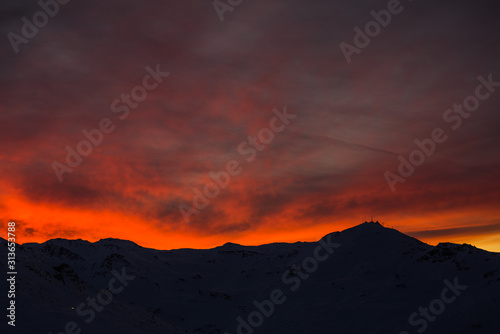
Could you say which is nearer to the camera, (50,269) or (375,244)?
(50,269)

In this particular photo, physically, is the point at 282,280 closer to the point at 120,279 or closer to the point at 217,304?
the point at 217,304

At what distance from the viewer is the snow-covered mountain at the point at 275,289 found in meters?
31.1

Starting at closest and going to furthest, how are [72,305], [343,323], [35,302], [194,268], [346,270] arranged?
[35,302] < [72,305] < [343,323] < [346,270] < [194,268]

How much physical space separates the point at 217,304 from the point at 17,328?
41.3 meters

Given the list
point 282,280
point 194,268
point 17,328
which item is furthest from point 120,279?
point 17,328

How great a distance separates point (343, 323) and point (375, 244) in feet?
82.4

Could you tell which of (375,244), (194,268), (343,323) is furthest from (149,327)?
(194,268)

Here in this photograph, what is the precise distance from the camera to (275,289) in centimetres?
6278

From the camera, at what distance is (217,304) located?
60406mm

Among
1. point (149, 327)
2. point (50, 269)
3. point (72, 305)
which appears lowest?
point (149, 327)

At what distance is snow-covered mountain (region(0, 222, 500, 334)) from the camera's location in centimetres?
3108

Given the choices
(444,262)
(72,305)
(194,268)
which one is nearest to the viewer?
(72,305)

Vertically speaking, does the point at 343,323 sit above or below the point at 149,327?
below

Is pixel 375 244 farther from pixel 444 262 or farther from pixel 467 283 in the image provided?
pixel 467 283
